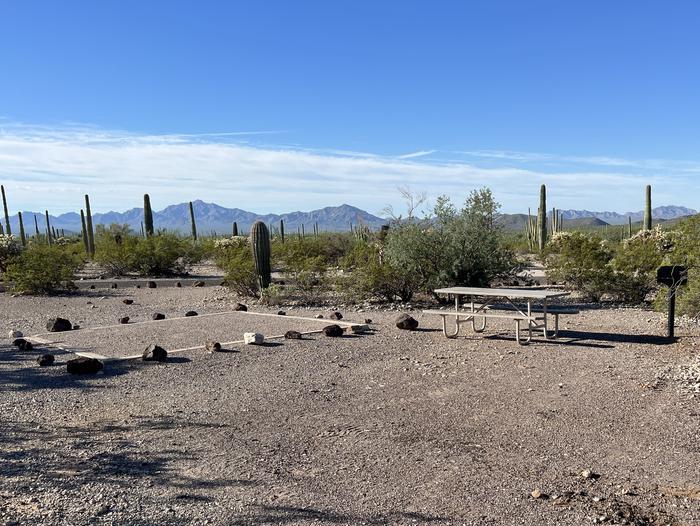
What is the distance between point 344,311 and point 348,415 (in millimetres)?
8206

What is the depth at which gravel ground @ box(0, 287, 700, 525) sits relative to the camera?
4.23m

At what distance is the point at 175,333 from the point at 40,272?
9.64m

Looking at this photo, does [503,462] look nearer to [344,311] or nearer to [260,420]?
[260,420]

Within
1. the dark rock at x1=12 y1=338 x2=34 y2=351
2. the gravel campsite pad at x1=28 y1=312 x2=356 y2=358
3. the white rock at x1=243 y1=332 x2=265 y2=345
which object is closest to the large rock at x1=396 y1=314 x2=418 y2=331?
the gravel campsite pad at x1=28 y1=312 x2=356 y2=358

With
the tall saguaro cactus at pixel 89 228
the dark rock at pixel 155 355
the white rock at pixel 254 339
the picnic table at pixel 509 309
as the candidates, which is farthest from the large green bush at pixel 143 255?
the dark rock at pixel 155 355

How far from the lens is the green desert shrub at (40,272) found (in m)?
19.0

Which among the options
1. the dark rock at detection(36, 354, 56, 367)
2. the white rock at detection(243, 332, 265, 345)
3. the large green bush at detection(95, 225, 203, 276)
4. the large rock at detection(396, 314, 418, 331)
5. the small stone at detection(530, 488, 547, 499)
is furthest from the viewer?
the large green bush at detection(95, 225, 203, 276)

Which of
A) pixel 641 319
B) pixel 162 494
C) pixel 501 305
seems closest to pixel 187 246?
pixel 501 305

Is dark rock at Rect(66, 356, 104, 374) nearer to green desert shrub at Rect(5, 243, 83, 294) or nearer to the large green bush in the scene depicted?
green desert shrub at Rect(5, 243, 83, 294)

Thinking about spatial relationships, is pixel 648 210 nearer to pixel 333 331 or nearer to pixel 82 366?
pixel 333 331

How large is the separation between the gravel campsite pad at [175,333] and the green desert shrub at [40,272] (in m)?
7.83

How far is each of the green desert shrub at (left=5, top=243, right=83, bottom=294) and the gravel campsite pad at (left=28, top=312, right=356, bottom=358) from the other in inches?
308

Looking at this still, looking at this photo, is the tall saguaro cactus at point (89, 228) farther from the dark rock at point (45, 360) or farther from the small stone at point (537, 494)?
the small stone at point (537, 494)

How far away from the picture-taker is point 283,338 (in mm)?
10633
